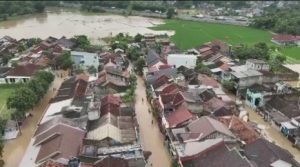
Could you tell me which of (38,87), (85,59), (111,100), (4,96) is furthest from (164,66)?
(4,96)

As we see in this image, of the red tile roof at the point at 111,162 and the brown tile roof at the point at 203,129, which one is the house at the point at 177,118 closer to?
the brown tile roof at the point at 203,129

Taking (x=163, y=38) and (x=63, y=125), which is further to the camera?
(x=163, y=38)

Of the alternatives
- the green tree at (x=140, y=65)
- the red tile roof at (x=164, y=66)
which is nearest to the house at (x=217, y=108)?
the red tile roof at (x=164, y=66)

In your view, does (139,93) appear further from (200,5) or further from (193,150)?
(200,5)

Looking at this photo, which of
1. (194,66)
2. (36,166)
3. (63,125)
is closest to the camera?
(36,166)

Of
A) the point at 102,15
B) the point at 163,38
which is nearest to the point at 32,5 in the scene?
the point at 102,15

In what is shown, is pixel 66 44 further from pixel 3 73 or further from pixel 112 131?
pixel 112 131
